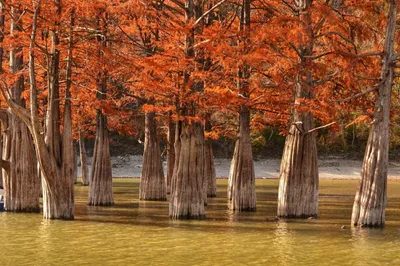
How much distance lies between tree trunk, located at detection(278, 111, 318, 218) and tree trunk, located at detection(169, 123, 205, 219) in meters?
3.09

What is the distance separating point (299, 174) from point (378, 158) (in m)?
3.90

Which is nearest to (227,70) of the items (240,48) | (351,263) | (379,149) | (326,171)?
(240,48)

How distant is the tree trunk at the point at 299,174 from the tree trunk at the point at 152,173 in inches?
362

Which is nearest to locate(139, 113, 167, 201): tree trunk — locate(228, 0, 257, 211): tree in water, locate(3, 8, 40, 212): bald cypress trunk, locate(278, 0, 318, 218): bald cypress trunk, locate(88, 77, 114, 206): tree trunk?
locate(88, 77, 114, 206): tree trunk

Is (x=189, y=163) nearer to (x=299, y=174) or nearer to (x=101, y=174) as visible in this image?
(x=299, y=174)

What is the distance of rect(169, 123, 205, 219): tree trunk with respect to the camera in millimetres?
24094

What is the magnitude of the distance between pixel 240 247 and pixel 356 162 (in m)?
40.3

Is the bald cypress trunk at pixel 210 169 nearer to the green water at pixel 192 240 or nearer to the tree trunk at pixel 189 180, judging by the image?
the green water at pixel 192 240

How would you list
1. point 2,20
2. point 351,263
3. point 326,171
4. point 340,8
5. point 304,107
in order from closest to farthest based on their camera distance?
point 351,263
point 304,107
point 340,8
point 2,20
point 326,171

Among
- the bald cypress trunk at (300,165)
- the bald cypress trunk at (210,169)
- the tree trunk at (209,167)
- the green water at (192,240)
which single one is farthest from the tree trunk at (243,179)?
the bald cypress trunk at (210,169)

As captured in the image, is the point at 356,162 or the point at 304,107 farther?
the point at 356,162

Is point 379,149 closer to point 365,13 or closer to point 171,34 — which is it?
point 365,13

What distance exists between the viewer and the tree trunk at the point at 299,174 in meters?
25.5

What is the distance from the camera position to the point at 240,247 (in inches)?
744
